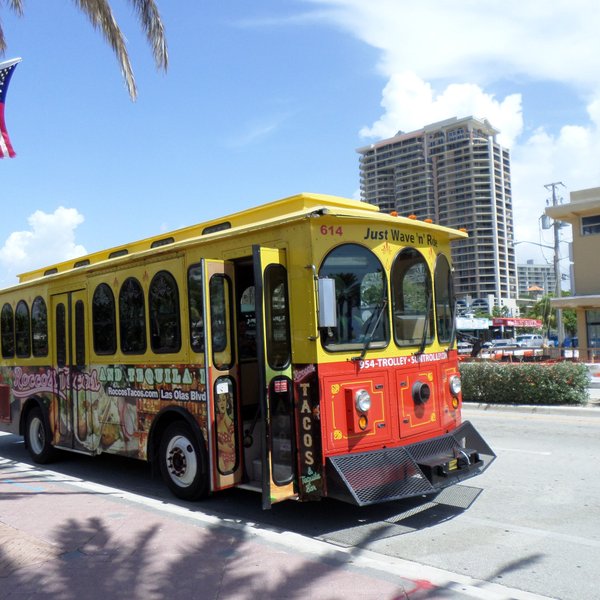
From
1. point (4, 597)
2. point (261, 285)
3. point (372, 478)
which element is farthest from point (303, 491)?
point (4, 597)

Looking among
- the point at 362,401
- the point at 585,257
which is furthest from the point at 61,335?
the point at 585,257

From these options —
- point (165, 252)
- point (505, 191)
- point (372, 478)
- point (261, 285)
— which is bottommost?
point (372, 478)

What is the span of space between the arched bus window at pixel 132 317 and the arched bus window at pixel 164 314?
20 cm

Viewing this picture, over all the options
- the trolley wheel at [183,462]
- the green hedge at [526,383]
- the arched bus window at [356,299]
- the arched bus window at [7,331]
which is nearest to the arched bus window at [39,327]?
the arched bus window at [7,331]

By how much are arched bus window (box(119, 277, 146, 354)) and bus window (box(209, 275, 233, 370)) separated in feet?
4.97

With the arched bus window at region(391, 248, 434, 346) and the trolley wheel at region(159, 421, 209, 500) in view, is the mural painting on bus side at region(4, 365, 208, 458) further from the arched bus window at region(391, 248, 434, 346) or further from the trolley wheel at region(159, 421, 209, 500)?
the arched bus window at region(391, 248, 434, 346)

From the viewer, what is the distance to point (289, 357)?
5.78 m

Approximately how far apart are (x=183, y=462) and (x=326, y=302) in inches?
107

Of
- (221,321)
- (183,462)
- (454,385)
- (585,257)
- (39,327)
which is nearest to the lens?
(221,321)

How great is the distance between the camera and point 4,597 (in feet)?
14.0

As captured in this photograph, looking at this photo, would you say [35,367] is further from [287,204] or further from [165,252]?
[287,204]

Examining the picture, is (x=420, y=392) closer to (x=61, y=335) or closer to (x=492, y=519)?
→ (x=492, y=519)

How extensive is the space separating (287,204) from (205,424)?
2.42 metres

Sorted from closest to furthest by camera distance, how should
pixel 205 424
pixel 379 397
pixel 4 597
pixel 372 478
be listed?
pixel 4 597 < pixel 372 478 < pixel 379 397 < pixel 205 424
